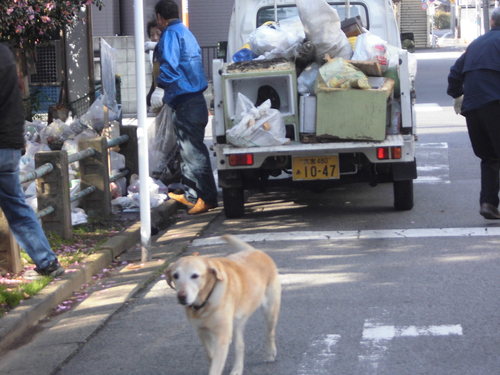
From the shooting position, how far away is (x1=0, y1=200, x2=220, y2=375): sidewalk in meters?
5.73

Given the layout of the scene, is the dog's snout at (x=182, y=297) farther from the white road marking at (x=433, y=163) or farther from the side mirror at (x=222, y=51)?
the white road marking at (x=433, y=163)

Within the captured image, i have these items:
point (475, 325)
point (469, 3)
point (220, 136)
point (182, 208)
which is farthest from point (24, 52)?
point (469, 3)

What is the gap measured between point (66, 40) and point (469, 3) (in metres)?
70.7

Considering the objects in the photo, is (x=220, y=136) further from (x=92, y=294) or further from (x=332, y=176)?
(x=92, y=294)

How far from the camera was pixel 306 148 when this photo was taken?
9.10 m

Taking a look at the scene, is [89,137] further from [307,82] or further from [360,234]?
[360,234]

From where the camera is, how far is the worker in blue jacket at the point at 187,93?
10086 mm

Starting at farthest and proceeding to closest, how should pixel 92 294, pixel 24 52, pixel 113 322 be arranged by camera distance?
pixel 24 52 < pixel 92 294 < pixel 113 322

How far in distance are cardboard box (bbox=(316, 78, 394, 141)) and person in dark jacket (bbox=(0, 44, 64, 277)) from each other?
307 centimetres

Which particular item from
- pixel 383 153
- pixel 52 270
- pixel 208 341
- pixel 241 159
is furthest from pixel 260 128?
pixel 208 341

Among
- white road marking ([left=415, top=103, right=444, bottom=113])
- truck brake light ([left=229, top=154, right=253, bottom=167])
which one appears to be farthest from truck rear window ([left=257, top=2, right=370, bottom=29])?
white road marking ([left=415, top=103, right=444, bottom=113])

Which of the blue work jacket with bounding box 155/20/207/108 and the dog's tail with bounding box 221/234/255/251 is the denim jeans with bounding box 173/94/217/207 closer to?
the blue work jacket with bounding box 155/20/207/108

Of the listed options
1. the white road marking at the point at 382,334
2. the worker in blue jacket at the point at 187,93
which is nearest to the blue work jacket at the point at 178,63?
the worker in blue jacket at the point at 187,93

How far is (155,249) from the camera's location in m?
8.76
